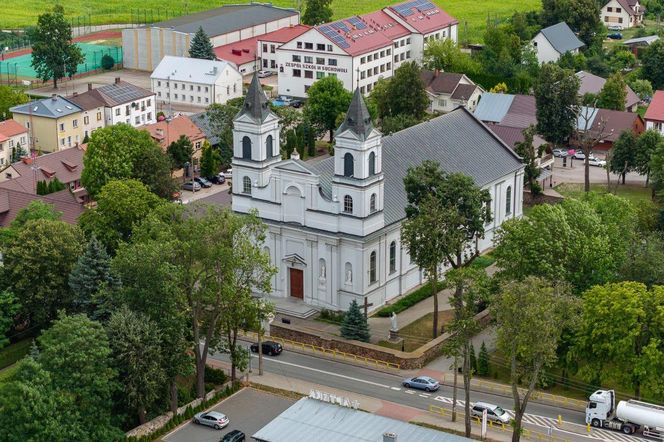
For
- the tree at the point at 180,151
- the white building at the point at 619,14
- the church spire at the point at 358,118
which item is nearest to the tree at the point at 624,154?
the church spire at the point at 358,118

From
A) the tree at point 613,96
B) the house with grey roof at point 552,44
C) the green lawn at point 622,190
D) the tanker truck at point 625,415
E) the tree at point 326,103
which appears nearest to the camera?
the tanker truck at point 625,415

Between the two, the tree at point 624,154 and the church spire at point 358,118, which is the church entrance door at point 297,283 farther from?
the tree at point 624,154

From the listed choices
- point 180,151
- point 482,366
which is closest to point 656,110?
point 180,151

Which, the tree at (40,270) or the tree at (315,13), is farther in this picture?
the tree at (315,13)

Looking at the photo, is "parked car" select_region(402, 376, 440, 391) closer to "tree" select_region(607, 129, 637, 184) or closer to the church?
the church

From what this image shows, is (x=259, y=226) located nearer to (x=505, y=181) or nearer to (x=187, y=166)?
(x=505, y=181)

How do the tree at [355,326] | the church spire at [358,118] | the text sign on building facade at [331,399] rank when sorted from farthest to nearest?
1. the church spire at [358,118]
2. the tree at [355,326]
3. the text sign on building facade at [331,399]

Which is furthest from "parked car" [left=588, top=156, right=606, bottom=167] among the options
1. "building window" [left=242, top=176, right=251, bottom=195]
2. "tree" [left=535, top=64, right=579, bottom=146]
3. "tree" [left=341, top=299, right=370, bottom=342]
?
"tree" [left=341, top=299, right=370, bottom=342]
